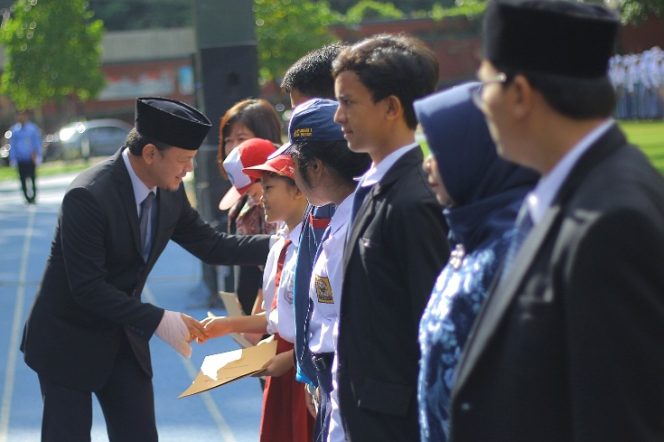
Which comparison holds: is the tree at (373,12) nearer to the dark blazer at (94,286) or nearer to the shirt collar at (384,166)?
the dark blazer at (94,286)

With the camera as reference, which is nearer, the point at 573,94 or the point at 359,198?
the point at 573,94

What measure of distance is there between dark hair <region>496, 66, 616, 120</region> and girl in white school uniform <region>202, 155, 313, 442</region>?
2322 millimetres

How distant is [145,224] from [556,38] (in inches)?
114

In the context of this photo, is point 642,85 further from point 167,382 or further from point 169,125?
point 169,125

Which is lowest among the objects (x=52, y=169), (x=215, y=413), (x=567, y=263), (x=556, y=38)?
(x=52, y=169)

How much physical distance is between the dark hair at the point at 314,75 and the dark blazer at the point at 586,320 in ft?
8.47

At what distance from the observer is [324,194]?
3.69 metres

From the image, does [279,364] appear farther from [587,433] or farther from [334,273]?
[587,433]

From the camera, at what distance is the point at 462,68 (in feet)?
187

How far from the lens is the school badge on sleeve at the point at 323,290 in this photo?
140 inches

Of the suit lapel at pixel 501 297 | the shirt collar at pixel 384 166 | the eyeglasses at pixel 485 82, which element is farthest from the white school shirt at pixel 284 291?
the suit lapel at pixel 501 297

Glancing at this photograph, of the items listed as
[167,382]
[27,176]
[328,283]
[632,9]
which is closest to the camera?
[328,283]

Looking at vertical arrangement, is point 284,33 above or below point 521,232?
below

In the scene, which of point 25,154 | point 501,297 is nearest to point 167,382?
point 501,297
